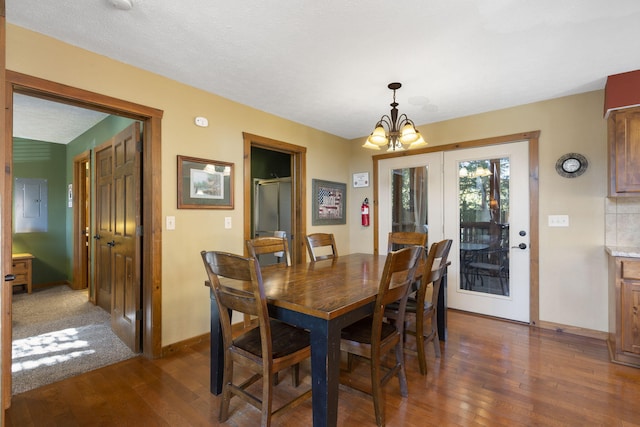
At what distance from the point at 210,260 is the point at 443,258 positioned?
177cm

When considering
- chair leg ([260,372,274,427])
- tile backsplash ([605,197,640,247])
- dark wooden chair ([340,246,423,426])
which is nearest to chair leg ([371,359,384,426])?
dark wooden chair ([340,246,423,426])

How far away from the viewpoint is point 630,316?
8.18ft

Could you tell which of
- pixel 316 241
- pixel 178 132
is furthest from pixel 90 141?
pixel 316 241

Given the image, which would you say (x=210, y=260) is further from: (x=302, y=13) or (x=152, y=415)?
(x=302, y=13)

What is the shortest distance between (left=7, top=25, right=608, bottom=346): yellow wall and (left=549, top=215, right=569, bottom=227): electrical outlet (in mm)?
44

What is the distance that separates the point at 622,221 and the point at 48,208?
7.60 meters

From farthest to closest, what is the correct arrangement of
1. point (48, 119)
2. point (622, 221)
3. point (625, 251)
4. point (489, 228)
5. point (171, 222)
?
1. point (48, 119)
2. point (489, 228)
3. point (622, 221)
4. point (171, 222)
5. point (625, 251)

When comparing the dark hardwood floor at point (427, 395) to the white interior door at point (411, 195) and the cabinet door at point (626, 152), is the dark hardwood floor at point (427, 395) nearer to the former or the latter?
the cabinet door at point (626, 152)

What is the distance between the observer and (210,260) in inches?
65.6

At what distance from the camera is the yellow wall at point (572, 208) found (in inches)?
119

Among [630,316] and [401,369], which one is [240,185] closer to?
[401,369]

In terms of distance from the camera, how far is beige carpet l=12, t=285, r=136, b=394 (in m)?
2.41

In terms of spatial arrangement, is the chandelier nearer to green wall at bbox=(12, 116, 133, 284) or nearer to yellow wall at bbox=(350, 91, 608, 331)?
yellow wall at bbox=(350, 91, 608, 331)

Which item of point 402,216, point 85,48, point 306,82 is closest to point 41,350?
point 85,48
